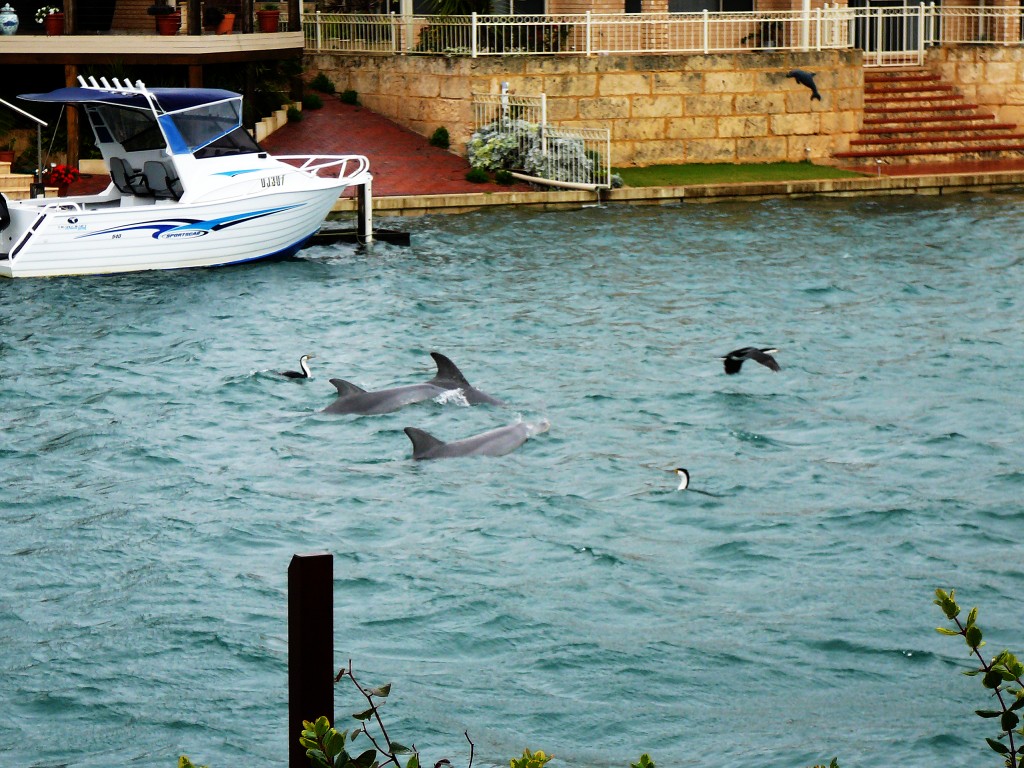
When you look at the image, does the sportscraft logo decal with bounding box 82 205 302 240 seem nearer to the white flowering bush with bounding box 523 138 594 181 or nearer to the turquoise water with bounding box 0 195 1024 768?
the turquoise water with bounding box 0 195 1024 768

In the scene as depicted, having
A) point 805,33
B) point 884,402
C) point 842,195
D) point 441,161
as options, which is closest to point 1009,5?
point 805,33

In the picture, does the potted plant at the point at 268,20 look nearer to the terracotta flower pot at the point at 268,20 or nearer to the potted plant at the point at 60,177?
the terracotta flower pot at the point at 268,20

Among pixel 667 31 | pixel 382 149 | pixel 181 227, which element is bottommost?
pixel 181 227

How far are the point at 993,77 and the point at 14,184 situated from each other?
807 inches

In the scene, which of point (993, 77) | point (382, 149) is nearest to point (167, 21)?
point (382, 149)

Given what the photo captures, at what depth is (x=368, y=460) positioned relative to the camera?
1341 centimetres

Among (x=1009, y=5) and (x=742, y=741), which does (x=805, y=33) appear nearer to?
(x=1009, y=5)

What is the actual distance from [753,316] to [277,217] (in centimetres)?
759

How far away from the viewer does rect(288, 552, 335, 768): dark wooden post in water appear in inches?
221

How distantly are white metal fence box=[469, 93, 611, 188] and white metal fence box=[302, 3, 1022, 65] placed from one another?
1.23m

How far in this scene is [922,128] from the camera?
32.2m

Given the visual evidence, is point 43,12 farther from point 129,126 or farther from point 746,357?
point 746,357

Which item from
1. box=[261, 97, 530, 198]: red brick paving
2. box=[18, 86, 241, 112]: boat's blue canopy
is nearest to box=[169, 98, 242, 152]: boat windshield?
box=[18, 86, 241, 112]: boat's blue canopy

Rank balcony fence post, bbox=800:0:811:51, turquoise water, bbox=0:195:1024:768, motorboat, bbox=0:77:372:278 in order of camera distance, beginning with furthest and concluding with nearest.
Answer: balcony fence post, bbox=800:0:811:51
motorboat, bbox=0:77:372:278
turquoise water, bbox=0:195:1024:768
